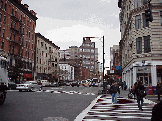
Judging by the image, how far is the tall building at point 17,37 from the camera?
4328 cm

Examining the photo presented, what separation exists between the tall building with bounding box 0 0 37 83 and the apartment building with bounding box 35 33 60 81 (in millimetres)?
5378

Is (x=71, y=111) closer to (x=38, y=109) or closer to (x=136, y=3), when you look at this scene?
(x=38, y=109)

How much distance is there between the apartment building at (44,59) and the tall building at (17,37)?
5378 millimetres

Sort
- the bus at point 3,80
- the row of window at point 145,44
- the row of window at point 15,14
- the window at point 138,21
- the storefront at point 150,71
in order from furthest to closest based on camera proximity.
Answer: the row of window at point 15,14
the window at point 138,21
the row of window at point 145,44
the storefront at point 150,71
the bus at point 3,80

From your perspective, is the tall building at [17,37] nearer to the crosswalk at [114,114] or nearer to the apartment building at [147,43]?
the apartment building at [147,43]

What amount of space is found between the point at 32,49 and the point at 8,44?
1356 cm

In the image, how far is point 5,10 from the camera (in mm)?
43562

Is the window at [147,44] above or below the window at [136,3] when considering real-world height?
below

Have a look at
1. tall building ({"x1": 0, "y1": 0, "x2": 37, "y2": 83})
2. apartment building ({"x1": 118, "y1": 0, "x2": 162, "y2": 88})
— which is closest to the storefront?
apartment building ({"x1": 118, "y1": 0, "x2": 162, "y2": 88})

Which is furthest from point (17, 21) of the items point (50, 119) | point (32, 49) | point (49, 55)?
point (50, 119)

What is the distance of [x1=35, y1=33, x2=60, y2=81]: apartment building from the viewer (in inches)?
2505

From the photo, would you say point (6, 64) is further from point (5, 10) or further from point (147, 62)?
point (5, 10)

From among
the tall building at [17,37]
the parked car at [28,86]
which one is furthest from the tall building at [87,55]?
the parked car at [28,86]

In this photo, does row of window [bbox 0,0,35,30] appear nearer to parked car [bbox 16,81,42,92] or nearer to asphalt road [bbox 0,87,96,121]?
parked car [bbox 16,81,42,92]
